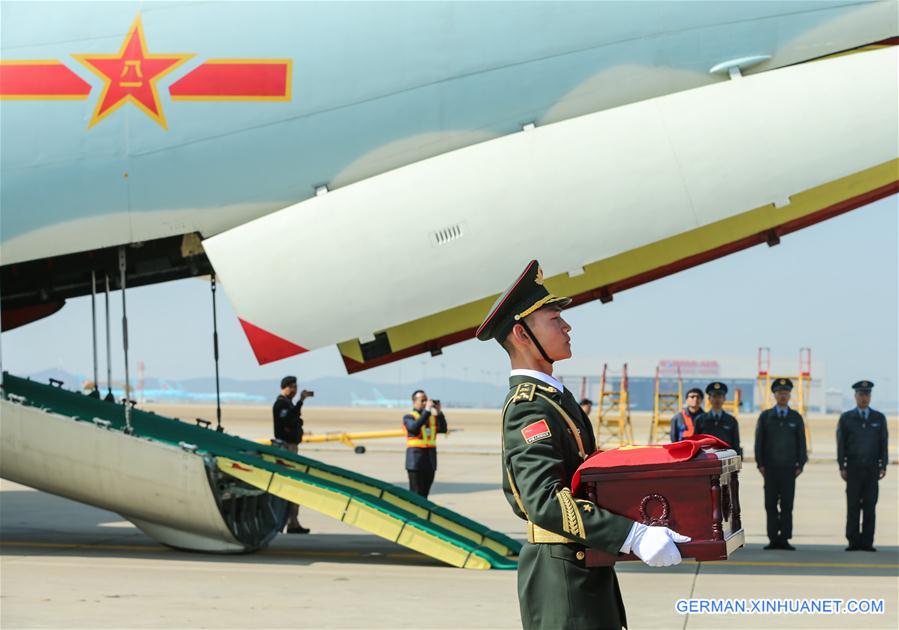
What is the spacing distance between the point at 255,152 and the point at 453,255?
2.01 metres

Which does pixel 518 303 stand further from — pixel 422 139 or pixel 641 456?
pixel 422 139

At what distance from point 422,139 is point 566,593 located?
6.50 m

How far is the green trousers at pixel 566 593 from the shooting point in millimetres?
3459

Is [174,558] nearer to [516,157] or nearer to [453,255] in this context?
[453,255]

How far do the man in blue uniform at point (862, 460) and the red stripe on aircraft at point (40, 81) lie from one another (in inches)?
329

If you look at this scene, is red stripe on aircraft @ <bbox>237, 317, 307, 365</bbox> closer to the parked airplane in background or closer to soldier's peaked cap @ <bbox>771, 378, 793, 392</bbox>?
the parked airplane in background

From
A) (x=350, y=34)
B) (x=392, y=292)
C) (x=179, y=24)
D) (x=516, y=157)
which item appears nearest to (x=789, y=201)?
(x=516, y=157)

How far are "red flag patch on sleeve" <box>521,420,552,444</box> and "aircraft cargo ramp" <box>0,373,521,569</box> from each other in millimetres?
6168

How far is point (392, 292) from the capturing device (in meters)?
9.33

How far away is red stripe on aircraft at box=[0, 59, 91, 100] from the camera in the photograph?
9.66 metres

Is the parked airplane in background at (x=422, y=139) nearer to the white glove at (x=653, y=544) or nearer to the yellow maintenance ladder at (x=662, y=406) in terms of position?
the white glove at (x=653, y=544)

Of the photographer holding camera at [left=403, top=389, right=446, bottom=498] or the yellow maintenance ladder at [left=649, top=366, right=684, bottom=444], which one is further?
the yellow maintenance ladder at [left=649, top=366, right=684, bottom=444]

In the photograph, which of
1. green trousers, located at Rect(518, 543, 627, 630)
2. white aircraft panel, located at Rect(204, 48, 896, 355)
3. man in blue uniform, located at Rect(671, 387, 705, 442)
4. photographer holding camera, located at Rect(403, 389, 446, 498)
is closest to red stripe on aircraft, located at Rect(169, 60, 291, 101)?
white aircraft panel, located at Rect(204, 48, 896, 355)

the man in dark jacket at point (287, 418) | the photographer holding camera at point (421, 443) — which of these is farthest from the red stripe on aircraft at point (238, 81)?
the photographer holding camera at point (421, 443)
